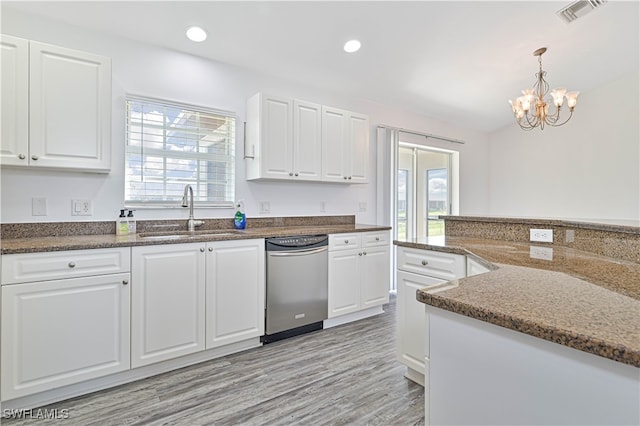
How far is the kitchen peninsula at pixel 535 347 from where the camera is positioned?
614 millimetres

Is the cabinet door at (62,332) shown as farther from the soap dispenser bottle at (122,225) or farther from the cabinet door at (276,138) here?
the cabinet door at (276,138)

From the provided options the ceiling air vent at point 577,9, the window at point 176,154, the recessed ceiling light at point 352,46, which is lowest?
the window at point 176,154

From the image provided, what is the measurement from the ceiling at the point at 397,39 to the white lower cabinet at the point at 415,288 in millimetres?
2016

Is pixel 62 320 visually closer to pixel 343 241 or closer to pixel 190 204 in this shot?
pixel 190 204

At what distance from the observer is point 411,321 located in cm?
210

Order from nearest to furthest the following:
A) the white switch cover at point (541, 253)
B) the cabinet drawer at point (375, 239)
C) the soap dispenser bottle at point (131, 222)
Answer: the white switch cover at point (541, 253), the soap dispenser bottle at point (131, 222), the cabinet drawer at point (375, 239)

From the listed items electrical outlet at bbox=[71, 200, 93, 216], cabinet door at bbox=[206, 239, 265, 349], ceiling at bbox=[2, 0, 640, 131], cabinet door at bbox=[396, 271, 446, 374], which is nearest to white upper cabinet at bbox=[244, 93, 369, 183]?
ceiling at bbox=[2, 0, 640, 131]

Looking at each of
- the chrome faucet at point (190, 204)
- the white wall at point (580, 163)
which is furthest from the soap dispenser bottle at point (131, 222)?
the white wall at point (580, 163)

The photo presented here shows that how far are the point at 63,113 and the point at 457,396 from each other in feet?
8.73

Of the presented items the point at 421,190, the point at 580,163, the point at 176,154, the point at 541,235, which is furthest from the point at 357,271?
the point at 580,163

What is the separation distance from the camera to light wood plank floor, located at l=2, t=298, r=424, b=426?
1.82 m

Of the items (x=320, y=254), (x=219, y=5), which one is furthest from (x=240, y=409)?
(x=219, y=5)

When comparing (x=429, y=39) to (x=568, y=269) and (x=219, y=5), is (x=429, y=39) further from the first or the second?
(x=568, y=269)

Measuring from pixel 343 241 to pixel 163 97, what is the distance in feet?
6.82
